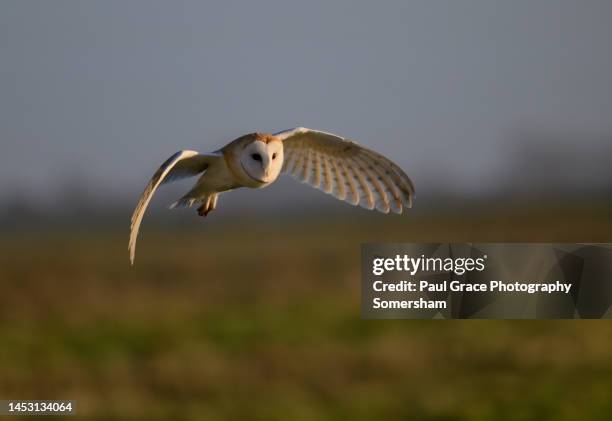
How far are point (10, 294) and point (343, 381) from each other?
5691 mm

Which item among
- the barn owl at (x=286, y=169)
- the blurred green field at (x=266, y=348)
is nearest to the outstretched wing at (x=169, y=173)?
the barn owl at (x=286, y=169)

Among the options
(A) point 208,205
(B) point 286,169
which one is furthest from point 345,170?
(A) point 208,205

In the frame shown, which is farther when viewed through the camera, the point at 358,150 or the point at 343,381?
the point at 343,381

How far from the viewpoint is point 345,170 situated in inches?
80.1

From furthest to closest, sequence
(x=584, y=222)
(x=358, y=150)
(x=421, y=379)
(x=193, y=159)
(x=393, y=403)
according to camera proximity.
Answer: (x=584, y=222)
(x=421, y=379)
(x=393, y=403)
(x=358, y=150)
(x=193, y=159)

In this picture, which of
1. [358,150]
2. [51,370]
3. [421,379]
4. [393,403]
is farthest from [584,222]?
[358,150]

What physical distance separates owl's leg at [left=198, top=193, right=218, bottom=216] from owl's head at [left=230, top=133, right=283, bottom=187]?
0.35ft

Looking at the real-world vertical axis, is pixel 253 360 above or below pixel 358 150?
below

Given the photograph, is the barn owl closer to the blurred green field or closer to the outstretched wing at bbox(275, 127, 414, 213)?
the outstretched wing at bbox(275, 127, 414, 213)

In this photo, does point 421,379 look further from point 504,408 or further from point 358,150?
point 358,150

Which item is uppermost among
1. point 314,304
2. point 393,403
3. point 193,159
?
point 193,159

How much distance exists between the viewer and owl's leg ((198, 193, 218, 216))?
1.33 meters

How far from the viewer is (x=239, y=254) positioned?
61.0ft

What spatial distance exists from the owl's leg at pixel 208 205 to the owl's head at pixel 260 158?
0.35 feet
